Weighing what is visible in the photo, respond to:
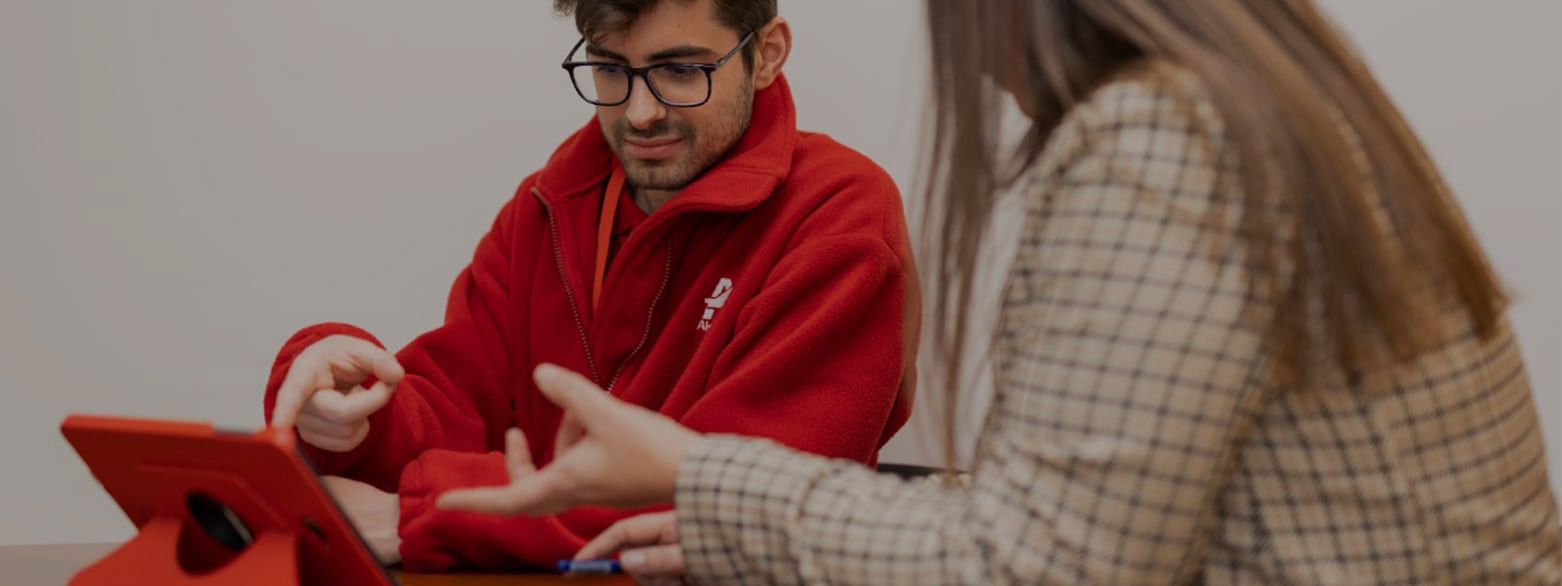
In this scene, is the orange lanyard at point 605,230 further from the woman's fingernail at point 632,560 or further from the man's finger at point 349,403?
the woman's fingernail at point 632,560

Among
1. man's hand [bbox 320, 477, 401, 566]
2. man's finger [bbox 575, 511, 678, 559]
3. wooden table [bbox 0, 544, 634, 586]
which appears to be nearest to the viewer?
man's finger [bbox 575, 511, 678, 559]

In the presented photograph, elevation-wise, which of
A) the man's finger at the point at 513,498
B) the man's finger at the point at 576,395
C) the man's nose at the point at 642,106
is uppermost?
the man's nose at the point at 642,106

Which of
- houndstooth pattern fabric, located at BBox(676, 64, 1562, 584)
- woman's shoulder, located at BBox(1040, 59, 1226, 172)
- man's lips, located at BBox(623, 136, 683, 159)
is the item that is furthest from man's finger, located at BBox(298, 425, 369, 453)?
woman's shoulder, located at BBox(1040, 59, 1226, 172)

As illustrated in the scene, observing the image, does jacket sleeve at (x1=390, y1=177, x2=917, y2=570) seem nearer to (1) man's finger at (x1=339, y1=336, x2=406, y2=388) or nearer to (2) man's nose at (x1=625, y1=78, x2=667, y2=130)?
(1) man's finger at (x1=339, y1=336, x2=406, y2=388)

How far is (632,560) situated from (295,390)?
44cm

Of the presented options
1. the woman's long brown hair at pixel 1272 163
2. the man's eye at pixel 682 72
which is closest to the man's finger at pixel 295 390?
the man's eye at pixel 682 72

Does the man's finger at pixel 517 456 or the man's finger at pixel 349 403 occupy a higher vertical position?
the man's finger at pixel 517 456

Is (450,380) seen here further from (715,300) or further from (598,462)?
(598,462)

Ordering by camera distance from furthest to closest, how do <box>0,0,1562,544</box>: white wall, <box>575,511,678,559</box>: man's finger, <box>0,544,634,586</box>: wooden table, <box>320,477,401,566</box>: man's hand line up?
<box>0,0,1562,544</box>: white wall
<box>320,477,401,566</box>: man's hand
<box>0,544,634,586</box>: wooden table
<box>575,511,678,559</box>: man's finger

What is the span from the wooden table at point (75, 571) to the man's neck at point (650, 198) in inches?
19.1

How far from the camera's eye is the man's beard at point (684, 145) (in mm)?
1471

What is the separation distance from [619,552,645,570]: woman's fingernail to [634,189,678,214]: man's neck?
26.4 inches

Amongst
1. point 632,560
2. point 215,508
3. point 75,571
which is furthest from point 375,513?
point 632,560

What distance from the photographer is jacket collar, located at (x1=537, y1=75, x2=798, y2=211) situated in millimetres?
1422
